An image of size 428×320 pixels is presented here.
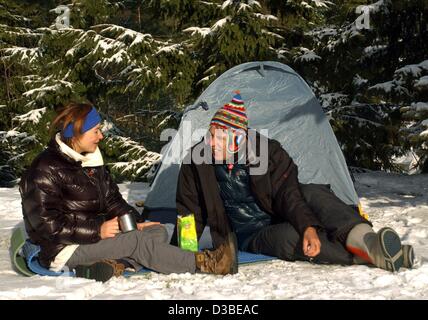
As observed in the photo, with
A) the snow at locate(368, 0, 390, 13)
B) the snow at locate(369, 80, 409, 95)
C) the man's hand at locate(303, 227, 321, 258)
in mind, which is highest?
the snow at locate(368, 0, 390, 13)

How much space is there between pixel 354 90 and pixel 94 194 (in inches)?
309

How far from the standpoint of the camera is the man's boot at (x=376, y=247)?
3379 millimetres

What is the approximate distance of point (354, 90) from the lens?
34.7ft

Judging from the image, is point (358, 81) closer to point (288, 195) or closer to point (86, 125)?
point (288, 195)

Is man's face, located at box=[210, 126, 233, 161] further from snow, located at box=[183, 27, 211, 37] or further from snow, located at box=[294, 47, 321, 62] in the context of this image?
snow, located at box=[294, 47, 321, 62]

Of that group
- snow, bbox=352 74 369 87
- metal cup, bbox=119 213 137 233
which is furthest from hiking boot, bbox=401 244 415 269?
snow, bbox=352 74 369 87

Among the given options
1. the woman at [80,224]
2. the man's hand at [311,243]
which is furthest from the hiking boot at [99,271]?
the man's hand at [311,243]

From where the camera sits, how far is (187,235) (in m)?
3.93

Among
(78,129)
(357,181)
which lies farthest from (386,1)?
(78,129)

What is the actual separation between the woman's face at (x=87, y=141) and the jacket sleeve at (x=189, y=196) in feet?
2.56

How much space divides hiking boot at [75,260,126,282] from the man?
0.85m

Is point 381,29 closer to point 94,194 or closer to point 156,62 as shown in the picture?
point 156,62

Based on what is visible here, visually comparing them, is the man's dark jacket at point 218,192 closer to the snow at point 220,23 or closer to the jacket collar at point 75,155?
the jacket collar at point 75,155

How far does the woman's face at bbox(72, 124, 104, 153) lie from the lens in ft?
12.0
